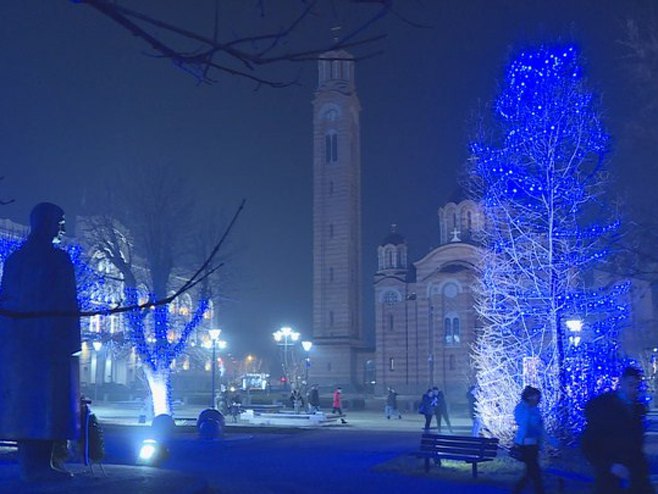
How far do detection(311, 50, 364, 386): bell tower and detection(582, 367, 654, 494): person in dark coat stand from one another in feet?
212

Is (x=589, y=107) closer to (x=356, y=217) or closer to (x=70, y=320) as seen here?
(x=70, y=320)

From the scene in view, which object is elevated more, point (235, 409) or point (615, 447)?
point (615, 447)

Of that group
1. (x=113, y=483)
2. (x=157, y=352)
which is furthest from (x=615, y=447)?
(x=157, y=352)

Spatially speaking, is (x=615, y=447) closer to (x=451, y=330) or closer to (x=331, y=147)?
(x=451, y=330)

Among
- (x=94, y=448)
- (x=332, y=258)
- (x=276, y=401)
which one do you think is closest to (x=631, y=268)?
(x=94, y=448)

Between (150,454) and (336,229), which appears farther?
(336,229)

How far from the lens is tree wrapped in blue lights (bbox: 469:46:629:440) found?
671 inches

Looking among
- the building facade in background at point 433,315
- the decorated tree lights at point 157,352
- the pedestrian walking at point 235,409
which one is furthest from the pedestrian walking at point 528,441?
the building facade in background at point 433,315

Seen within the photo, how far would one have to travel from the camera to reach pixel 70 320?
1061cm

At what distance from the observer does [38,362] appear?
10.2 m

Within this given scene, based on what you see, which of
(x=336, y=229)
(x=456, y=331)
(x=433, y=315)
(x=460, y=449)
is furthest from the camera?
(x=336, y=229)

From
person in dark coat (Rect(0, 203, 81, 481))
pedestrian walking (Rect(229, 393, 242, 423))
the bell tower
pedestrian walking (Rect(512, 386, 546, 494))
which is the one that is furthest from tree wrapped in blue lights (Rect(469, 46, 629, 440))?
the bell tower

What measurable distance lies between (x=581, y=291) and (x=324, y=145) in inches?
2350

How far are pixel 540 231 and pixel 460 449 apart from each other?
5.06 m
